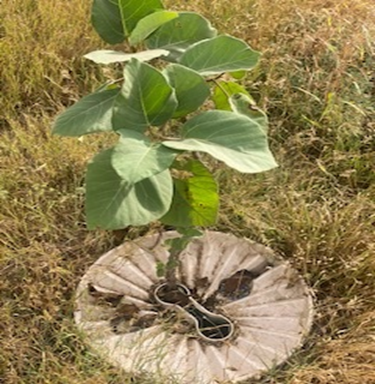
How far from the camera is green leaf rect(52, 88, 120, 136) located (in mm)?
1489

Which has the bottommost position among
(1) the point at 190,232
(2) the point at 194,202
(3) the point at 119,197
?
(1) the point at 190,232

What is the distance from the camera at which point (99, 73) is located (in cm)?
298

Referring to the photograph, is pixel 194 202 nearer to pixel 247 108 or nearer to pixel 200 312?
pixel 247 108

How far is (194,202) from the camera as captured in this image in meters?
1.63

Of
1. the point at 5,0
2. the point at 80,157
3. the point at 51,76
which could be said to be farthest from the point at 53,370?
the point at 5,0

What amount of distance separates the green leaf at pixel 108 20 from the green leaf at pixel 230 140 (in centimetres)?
29

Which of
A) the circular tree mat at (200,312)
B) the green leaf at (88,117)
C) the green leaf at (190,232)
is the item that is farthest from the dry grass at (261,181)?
the green leaf at (88,117)

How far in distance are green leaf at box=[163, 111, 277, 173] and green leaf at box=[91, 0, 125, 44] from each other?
0.95 feet

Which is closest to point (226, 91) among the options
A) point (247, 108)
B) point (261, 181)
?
point (247, 108)

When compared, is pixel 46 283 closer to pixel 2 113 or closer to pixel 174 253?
pixel 174 253

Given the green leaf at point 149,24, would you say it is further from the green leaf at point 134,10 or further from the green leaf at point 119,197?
the green leaf at point 119,197

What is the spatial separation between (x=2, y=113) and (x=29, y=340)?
3.79ft

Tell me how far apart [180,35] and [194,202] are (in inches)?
14.8

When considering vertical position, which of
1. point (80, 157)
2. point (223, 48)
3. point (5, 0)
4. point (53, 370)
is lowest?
point (53, 370)
